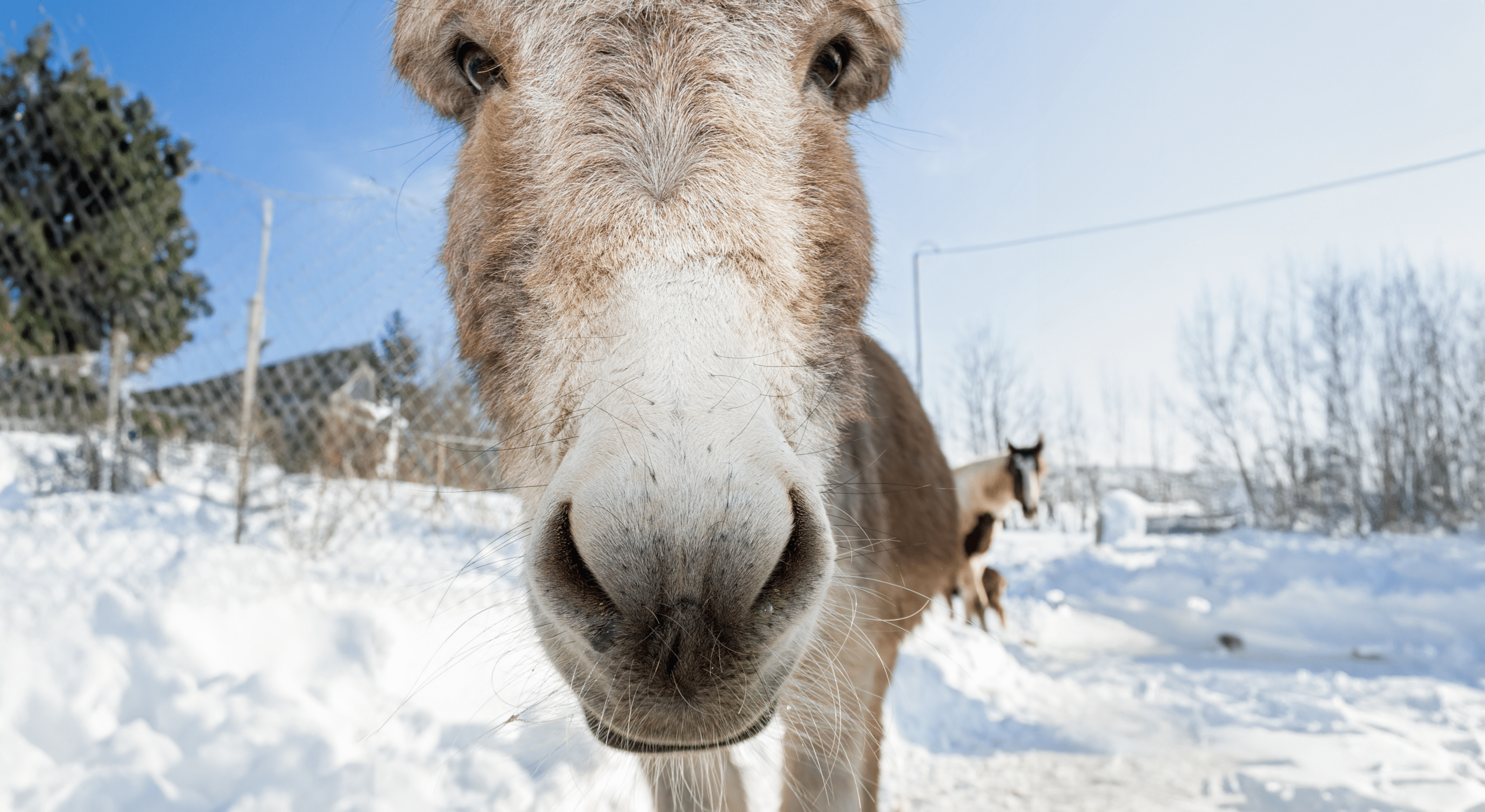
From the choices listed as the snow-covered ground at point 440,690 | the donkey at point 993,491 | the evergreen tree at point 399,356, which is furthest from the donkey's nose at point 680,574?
the donkey at point 993,491

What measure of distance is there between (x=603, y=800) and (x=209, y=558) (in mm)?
3816

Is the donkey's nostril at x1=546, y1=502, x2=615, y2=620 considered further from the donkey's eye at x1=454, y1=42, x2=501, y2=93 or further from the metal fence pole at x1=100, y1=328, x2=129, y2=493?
the metal fence pole at x1=100, y1=328, x2=129, y2=493

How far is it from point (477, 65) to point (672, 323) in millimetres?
1258

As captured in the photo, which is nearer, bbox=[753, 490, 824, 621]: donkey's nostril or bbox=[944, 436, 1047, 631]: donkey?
bbox=[753, 490, 824, 621]: donkey's nostril

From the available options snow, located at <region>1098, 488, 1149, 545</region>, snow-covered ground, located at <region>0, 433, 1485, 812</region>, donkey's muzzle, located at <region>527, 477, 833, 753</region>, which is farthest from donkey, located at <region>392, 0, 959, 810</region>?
snow, located at <region>1098, 488, 1149, 545</region>

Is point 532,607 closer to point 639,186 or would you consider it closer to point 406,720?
point 639,186

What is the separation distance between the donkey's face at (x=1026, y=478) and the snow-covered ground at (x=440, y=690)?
10.5 feet

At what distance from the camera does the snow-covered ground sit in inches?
101

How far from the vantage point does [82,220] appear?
596cm

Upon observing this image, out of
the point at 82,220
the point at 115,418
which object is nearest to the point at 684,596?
the point at 115,418

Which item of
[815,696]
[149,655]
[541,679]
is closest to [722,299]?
[541,679]

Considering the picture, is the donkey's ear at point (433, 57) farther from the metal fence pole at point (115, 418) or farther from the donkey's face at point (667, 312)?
the metal fence pole at point (115, 418)

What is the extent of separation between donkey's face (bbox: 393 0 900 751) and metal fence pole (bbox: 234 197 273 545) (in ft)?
16.0

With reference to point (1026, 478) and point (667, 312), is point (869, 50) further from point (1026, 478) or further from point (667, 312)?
point (1026, 478)
